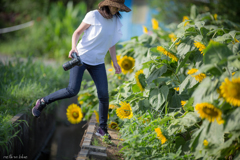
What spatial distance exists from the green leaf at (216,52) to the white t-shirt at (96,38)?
1043 millimetres

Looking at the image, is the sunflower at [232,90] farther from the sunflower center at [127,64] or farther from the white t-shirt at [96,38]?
the sunflower center at [127,64]

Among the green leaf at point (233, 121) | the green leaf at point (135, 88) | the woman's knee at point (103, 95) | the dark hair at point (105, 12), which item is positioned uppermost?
the dark hair at point (105, 12)

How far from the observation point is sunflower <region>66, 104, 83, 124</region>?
3.10 metres

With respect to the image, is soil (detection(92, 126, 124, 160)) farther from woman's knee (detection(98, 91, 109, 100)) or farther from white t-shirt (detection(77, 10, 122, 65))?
white t-shirt (detection(77, 10, 122, 65))

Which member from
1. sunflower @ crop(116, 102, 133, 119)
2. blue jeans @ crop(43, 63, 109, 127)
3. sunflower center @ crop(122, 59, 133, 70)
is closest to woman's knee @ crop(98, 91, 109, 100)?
blue jeans @ crop(43, 63, 109, 127)

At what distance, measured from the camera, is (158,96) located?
2373 mm

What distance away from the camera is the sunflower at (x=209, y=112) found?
151 centimetres

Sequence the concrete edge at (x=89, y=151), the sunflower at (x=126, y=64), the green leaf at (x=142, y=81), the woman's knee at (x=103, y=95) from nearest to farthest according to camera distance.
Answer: the concrete edge at (x=89, y=151) < the woman's knee at (x=103, y=95) < the green leaf at (x=142, y=81) < the sunflower at (x=126, y=64)

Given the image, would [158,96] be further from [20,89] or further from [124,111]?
[20,89]

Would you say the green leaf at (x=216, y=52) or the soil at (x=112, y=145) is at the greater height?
the green leaf at (x=216, y=52)

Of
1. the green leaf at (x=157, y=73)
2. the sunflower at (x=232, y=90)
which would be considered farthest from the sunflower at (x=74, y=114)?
the sunflower at (x=232, y=90)

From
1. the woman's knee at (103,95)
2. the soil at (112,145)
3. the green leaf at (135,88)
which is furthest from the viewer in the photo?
the green leaf at (135,88)

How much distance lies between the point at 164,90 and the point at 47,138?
2.07 meters

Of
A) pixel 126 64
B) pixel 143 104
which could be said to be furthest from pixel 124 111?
pixel 126 64
